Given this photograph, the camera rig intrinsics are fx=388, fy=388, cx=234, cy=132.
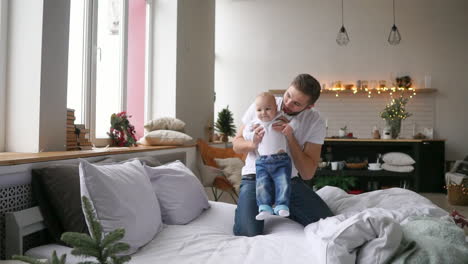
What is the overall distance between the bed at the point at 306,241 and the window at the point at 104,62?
5.77 feet

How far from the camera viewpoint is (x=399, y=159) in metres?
6.45

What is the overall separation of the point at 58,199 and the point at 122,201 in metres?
Result: 0.29

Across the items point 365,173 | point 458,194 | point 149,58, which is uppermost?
point 149,58

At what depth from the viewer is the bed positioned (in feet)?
4.79

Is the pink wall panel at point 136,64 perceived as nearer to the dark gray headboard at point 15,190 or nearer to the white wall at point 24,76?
the white wall at point 24,76

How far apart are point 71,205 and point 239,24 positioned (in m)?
7.45

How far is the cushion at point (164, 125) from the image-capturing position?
13.2ft

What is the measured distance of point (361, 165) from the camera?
661 centimetres

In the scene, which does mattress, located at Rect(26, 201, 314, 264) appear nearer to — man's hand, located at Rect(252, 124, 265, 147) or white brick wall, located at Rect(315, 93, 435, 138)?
man's hand, located at Rect(252, 124, 265, 147)

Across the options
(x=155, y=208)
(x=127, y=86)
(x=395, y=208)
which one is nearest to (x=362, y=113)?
(x=127, y=86)

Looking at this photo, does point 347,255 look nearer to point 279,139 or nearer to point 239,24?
point 279,139

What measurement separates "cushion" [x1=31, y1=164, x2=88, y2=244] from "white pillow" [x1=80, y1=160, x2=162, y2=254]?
0.13 metres

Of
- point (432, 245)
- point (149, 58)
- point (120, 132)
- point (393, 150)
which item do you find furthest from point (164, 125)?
point (393, 150)

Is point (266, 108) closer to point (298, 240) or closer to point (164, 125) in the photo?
point (298, 240)
